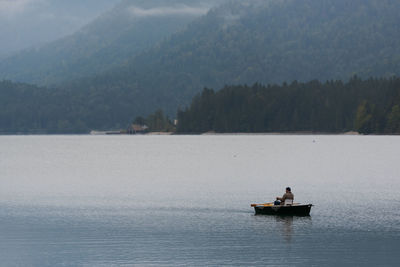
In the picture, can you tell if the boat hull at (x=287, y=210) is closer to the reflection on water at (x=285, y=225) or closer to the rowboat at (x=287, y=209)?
the rowboat at (x=287, y=209)

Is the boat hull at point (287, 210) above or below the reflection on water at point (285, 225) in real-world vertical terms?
above

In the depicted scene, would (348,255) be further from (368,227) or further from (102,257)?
(102,257)

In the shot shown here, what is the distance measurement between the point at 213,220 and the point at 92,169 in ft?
217

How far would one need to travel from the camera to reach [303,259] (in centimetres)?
4191

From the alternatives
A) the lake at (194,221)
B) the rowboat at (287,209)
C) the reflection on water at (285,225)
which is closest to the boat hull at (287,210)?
the rowboat at (287,209)

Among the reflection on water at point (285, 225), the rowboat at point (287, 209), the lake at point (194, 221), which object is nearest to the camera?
the lake at point (194, 221)

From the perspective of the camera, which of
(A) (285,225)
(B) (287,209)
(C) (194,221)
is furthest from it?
(B) (287,209)

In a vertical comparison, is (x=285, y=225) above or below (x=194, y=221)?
below

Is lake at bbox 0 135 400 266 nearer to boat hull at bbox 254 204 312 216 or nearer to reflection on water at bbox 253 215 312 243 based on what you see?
reflection on water at bbox 253 215 312 243

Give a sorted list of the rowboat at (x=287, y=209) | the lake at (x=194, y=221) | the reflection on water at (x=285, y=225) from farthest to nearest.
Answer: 1. the rowboat at (x=287, y=209)
2. the reflection on water at (x=285, y=225)
3. the lake at (x=194, y=221)

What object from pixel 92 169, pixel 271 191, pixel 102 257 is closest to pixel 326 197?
pixel 271 191

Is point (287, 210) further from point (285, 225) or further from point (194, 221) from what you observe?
point (194, 221)

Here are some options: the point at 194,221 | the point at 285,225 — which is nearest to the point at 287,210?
the point at 285,225

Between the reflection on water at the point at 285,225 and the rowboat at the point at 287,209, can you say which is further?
the rowboat at the point at 287,209
